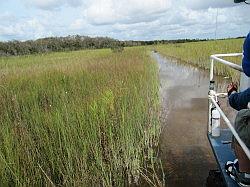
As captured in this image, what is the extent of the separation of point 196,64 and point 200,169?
1275 cm

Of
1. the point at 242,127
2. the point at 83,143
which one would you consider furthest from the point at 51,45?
the point at 242,127

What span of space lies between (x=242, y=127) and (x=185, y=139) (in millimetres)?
3238

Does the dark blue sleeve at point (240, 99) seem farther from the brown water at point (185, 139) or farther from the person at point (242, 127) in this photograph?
the brown water at point (185, 139)

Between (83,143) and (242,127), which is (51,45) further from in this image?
(242,127)

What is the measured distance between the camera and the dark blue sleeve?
8.40 ft

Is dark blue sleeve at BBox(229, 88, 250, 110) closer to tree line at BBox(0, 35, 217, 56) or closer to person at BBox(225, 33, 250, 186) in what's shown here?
person at BBox(225, 33, 250, 186)

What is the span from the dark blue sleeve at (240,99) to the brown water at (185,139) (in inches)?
65.1

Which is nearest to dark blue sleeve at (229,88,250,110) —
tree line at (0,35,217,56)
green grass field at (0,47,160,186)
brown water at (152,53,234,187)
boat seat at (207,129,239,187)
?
boat seat at (207,129,239,187)

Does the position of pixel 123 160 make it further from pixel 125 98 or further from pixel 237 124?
pixel 237 124

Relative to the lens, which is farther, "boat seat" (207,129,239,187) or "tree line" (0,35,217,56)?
"tree line" (0,35,217,56)

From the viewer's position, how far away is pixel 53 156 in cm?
359

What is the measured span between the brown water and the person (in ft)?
4.56

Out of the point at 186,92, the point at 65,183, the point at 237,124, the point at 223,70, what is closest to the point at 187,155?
the point at 65,183

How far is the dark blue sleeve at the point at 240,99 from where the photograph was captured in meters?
2.56
